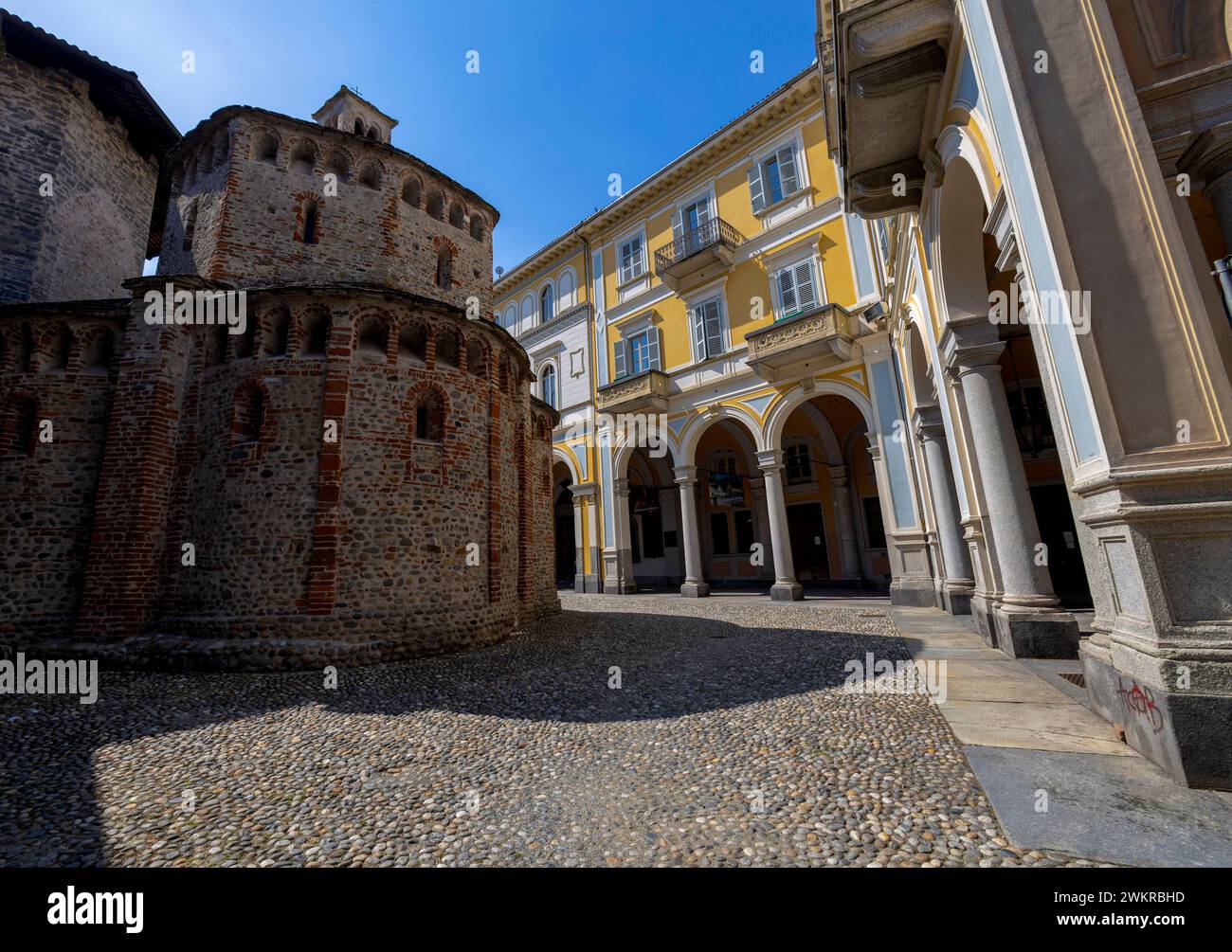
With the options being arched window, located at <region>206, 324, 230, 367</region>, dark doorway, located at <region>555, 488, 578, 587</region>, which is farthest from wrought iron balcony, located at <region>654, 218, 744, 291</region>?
dark doorway, located at <region>555, 488, 578, 587</region>

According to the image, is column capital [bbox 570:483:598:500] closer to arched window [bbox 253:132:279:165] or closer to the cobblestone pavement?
the cobblestone pavement

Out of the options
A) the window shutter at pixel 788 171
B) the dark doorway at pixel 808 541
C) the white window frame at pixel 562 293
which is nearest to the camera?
the window shutter at pixel 788 171

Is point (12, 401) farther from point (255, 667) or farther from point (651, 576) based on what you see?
point (651, 576)

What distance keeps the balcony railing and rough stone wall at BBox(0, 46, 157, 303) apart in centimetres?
1439

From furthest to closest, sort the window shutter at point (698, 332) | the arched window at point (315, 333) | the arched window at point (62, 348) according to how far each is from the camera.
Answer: the window shutter at point (698, 332), the arched window at point (62, 348), the arched window at point (315, 333)

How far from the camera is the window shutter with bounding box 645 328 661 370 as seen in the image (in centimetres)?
1761

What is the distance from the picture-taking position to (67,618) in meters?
7.51

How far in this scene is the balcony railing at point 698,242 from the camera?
15492 millimetres

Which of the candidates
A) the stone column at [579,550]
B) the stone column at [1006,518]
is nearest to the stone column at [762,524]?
the stone column at [579,550]

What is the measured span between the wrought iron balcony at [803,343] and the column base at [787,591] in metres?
5.91

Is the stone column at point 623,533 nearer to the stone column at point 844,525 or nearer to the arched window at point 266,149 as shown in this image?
the stone column at point 844,525

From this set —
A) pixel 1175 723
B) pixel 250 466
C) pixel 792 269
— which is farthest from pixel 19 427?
pixel 792 269

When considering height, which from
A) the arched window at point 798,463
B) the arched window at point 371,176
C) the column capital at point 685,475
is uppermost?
the arched window at point 371,176

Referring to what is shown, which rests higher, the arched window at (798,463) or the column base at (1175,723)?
the arched window at (798,463)
